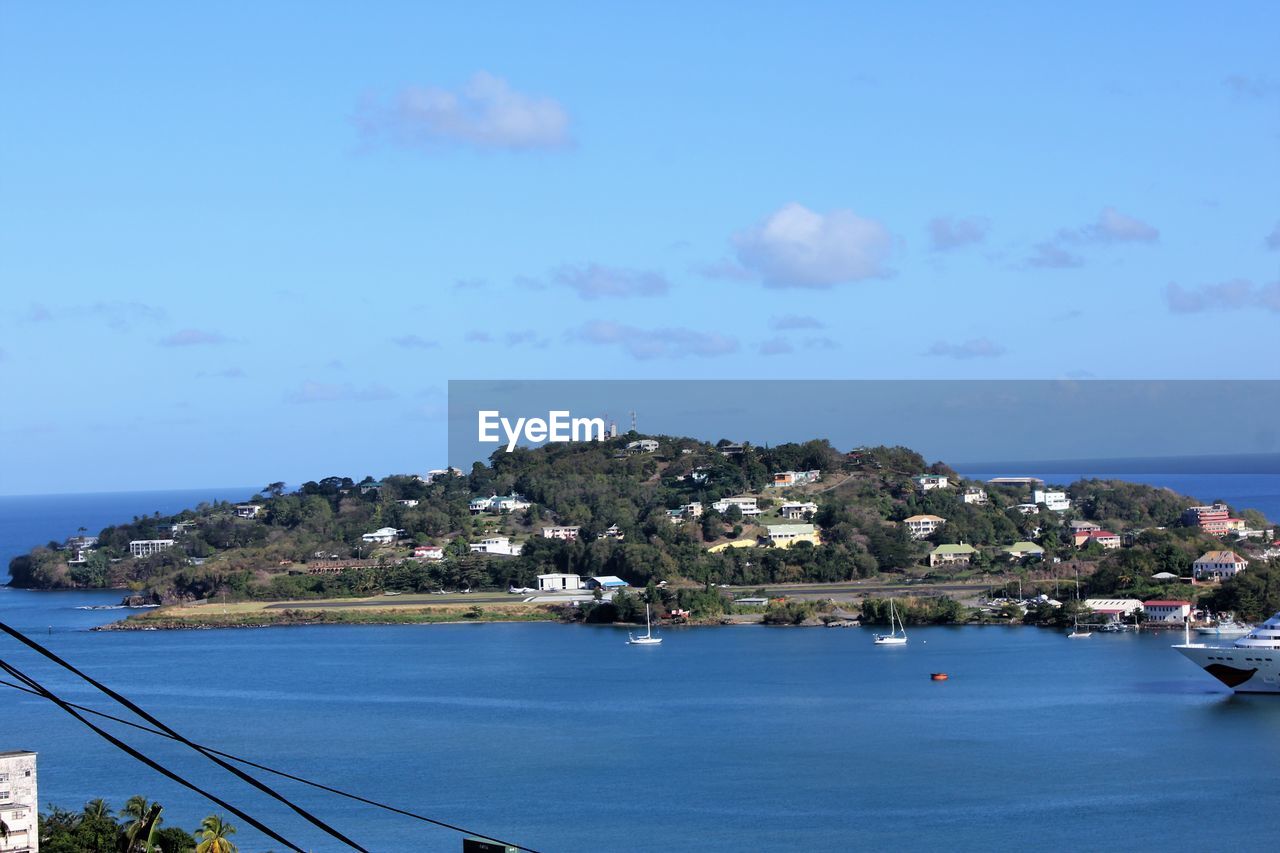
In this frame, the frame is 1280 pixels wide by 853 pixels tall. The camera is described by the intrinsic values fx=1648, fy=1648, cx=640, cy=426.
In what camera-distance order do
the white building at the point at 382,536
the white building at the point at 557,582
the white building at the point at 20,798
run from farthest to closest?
the white building at the point at 382,536
the white building at the point at 557,582
the white building at the point at 20,798

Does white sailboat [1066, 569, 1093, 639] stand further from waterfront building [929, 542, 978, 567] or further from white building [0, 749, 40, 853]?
white building [0, 749, 40, 853]

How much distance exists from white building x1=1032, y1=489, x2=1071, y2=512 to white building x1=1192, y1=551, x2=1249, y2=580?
11.2m

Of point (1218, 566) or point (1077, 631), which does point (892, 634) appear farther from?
point (1218, 566)

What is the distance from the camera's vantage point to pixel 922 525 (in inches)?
1433

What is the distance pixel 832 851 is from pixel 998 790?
2.44 metres

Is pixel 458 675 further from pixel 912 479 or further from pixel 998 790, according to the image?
pixel 912 479

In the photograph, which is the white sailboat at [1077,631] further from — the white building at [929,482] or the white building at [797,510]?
the white building at [929,482]

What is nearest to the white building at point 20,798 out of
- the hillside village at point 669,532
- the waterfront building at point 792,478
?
the hillside village at point 669,532

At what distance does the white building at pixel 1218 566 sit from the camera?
2838cm

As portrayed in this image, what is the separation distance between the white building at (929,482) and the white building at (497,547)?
987 cm

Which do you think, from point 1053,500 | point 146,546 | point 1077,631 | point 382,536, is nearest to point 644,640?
point 1077,631

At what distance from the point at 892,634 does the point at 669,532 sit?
33.3 ft

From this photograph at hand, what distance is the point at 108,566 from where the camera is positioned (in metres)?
40.2

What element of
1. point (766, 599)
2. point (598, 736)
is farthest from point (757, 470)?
point (598, 736)
